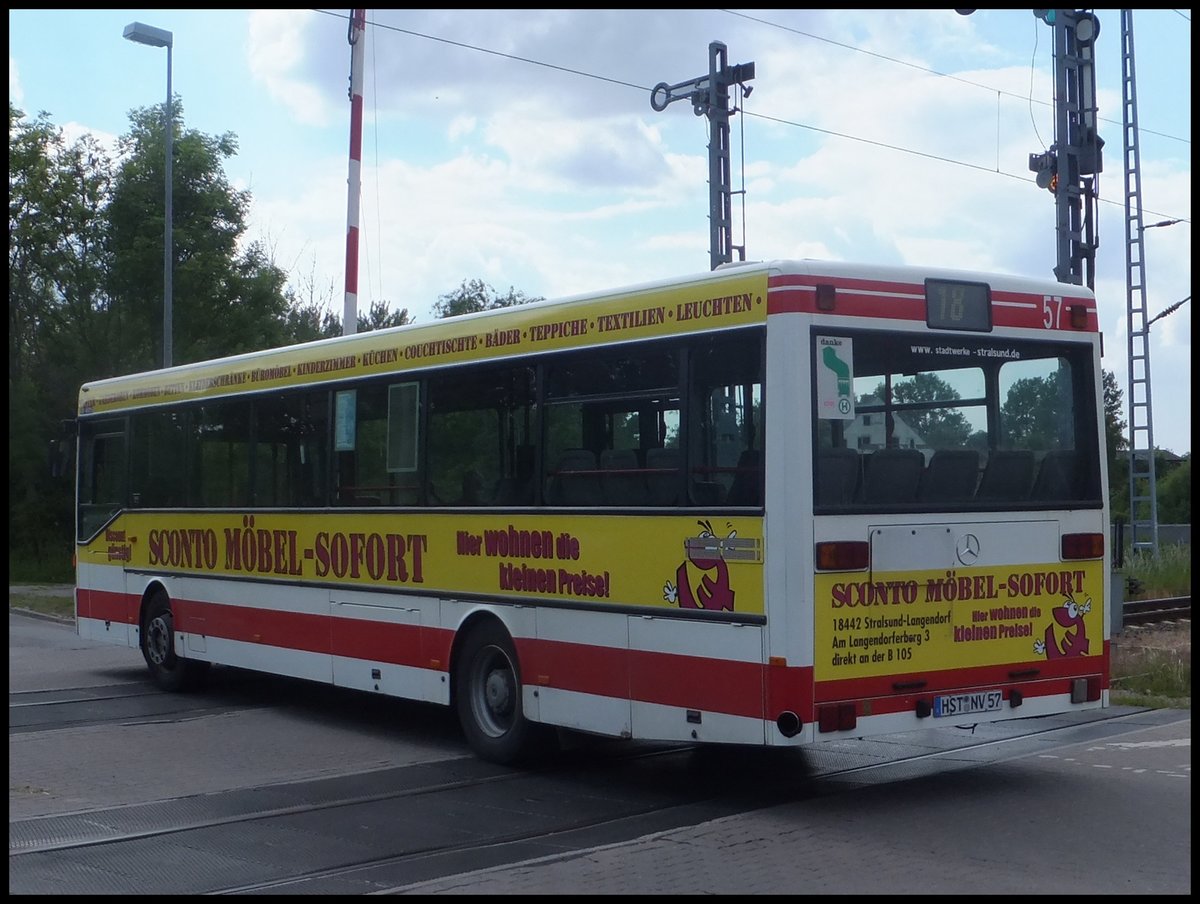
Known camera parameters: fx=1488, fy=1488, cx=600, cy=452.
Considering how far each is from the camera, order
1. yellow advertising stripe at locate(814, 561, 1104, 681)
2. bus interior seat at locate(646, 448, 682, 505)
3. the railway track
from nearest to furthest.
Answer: yellow advertising stripe at locate(814, 561, 1104, 681) < bus interior seat at locate(646, 448, 682, 505) < the railway track

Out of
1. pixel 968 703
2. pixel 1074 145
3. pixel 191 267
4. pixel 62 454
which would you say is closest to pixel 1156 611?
pixel 1074 145

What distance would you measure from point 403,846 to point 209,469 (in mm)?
7047

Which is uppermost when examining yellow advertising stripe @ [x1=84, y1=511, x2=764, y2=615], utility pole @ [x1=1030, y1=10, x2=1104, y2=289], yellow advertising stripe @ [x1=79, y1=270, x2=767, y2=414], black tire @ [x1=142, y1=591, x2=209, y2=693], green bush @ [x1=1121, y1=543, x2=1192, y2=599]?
utility pole @ [x1=1030, y1=10, x2=1104, y2=289]

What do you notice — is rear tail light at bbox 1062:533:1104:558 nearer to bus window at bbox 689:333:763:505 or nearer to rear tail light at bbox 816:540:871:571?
rear tail light at bbox 816:540:871:571

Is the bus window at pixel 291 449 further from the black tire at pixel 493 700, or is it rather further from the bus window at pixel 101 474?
the bus window at pixel 101 474

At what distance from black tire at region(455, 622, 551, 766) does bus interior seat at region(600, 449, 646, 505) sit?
4.91ft

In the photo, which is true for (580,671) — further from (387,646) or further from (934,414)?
(934,414)

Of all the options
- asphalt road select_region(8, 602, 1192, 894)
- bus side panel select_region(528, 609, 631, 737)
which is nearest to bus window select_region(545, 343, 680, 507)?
bus side panel select_region(528, 609, 631, 737)

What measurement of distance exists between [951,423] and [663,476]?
5.74 feet

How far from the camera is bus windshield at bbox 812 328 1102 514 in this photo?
8352 millimetres

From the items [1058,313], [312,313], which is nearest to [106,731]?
[1058,313]

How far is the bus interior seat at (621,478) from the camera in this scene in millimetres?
9180

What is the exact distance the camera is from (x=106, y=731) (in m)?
12.2

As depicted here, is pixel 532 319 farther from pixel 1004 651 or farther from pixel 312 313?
pixel 312 313
